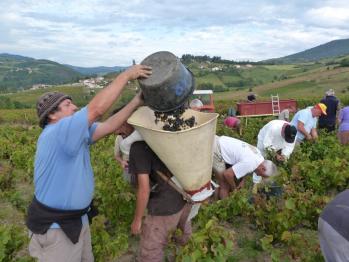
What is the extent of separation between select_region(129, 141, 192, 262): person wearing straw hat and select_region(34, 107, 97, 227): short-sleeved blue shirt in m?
0.43

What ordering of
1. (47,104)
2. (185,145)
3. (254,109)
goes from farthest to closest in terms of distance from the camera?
1. (254,109)
2. (47,104)
3. (185,145)

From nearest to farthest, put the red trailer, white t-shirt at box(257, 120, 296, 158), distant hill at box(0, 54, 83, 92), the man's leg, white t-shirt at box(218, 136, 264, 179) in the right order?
the man's leg < white t-shirt at box(218, 136, 264, 179) < white t-shirt at box(257, 120, 296, 158) < the red trailer < distant hill at box(0, 54, 83, 92)

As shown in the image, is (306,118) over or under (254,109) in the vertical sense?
over

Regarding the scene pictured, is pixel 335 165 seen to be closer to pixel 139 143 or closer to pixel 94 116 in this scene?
pixel 139 143

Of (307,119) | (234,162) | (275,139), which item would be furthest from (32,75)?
(234,162)

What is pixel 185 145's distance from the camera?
9.43ft

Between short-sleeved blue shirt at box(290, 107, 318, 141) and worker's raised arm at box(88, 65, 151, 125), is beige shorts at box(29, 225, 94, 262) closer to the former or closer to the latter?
worker's raised arm at box(88, 65, 151, 125)

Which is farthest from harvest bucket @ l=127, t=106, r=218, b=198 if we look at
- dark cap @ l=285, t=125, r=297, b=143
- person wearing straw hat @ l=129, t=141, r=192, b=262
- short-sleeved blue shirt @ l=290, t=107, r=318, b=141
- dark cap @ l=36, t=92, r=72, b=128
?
short-sleeved blue shirt @ l=290, t=107, r=318, b=141

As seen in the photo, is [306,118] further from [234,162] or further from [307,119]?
[234,162]

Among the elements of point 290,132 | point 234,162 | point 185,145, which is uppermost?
point 185,145

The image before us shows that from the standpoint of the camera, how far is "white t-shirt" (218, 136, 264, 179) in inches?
173

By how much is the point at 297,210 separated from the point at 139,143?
2.71m

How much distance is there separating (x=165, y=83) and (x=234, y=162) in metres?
1.90

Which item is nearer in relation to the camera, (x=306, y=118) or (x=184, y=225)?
(x=184, y=225)
